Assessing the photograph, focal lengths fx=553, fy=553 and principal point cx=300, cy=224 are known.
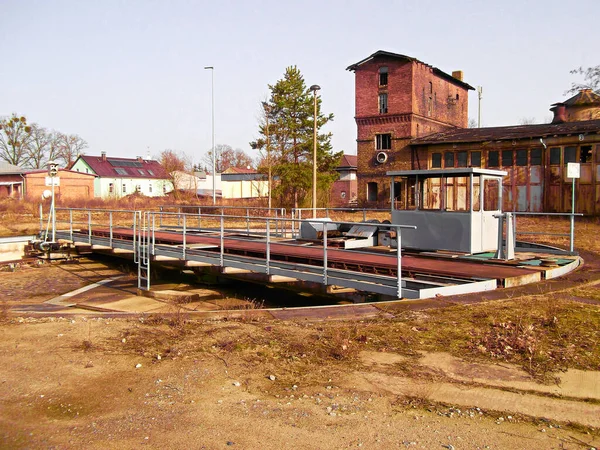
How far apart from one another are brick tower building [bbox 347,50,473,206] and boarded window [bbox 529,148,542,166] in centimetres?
879

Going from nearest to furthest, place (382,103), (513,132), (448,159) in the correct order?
1. (513,132)
2. (448,159)
3. (382,103)

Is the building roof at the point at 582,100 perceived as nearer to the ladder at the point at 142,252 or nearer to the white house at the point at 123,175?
the ladder at the point at 142,252

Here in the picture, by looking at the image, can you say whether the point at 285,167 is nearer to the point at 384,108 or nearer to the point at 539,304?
the point at 384,108

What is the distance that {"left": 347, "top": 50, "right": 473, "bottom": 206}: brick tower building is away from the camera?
44531 mm

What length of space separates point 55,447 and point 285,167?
3477 cm

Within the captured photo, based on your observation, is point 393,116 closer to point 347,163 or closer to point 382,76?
point 382,76

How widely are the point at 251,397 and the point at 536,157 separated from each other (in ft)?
114

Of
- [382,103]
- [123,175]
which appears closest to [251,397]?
[382,103]

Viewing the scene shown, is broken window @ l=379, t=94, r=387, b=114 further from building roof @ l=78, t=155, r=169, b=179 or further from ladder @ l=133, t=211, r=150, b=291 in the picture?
building roof @ l=78, t=155, r=169, b=179

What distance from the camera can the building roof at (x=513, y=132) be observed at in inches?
1350

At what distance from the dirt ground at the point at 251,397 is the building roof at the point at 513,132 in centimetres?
3189

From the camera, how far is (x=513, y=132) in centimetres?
3791

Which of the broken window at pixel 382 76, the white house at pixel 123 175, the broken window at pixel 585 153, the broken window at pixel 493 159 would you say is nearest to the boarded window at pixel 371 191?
the broken window at pixel 382 76

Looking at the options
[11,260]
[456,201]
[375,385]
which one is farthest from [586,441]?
[11,260]
